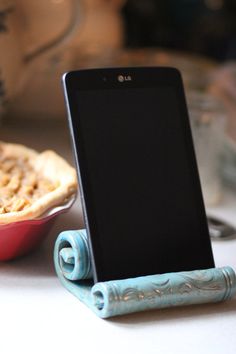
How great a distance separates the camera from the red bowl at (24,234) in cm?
54

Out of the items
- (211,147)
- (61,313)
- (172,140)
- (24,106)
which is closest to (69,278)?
(61,313)

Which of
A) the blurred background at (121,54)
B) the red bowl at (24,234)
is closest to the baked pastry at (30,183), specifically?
the red bowl at (24,234)

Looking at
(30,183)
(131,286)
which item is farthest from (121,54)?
(131,286)

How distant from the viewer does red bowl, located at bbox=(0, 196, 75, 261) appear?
544mm

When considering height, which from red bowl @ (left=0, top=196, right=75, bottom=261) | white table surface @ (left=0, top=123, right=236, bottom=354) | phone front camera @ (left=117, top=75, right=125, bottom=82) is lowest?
white table surface @ (left=0, top=123, right=236, bottom=354)

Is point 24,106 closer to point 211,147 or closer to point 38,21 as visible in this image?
point 38,21

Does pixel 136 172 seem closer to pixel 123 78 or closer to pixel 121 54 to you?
pixel 123 78

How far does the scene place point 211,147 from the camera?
881mm

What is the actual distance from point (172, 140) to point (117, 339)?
0.60ft

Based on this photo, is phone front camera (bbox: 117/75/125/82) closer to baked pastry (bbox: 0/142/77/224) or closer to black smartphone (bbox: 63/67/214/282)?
black smartphone (bbox: 63/67/214/282)

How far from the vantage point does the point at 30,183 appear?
0.62 meters

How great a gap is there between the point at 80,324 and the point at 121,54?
2.52ft

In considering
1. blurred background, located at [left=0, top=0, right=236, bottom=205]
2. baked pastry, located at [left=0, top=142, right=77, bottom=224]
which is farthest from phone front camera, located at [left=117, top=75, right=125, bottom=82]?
blurred background, located at [left=0, top=0, right=236, bottom=205]

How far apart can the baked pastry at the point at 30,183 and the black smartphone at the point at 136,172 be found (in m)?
0.05
